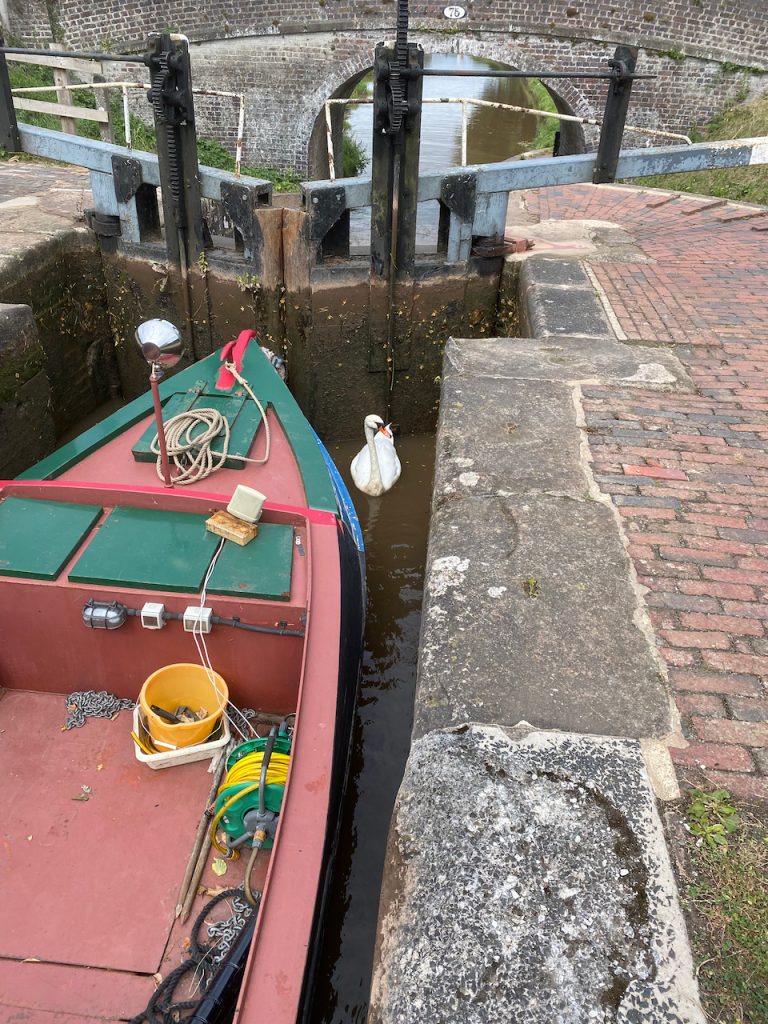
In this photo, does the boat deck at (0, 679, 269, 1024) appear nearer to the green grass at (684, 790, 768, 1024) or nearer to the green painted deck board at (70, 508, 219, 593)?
the green painted deck board at (70, 508, 219, 593)

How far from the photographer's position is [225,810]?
2.78 m

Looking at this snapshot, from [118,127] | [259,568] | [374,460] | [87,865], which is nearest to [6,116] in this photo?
[374,460]

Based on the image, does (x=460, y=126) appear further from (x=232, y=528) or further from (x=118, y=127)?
(x=232, y=528)

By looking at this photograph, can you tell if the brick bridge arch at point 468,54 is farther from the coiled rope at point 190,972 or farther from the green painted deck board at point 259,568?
the coiled rope at point 190,972

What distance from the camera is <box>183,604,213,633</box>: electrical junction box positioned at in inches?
118

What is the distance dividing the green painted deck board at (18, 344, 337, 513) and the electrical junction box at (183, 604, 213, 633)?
1012 mm

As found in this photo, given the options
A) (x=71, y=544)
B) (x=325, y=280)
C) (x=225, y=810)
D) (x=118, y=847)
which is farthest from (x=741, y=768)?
(x=325, y=280)

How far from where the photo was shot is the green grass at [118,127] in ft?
40.6

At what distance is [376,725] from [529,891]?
7.70 feet

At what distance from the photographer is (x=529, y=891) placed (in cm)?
173

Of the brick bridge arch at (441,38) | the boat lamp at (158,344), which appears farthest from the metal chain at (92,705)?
the brick bridge arch at (441,38)

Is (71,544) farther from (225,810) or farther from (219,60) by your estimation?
(219,60)

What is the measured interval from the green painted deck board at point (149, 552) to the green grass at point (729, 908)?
2.05m

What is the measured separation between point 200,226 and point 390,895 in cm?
561
